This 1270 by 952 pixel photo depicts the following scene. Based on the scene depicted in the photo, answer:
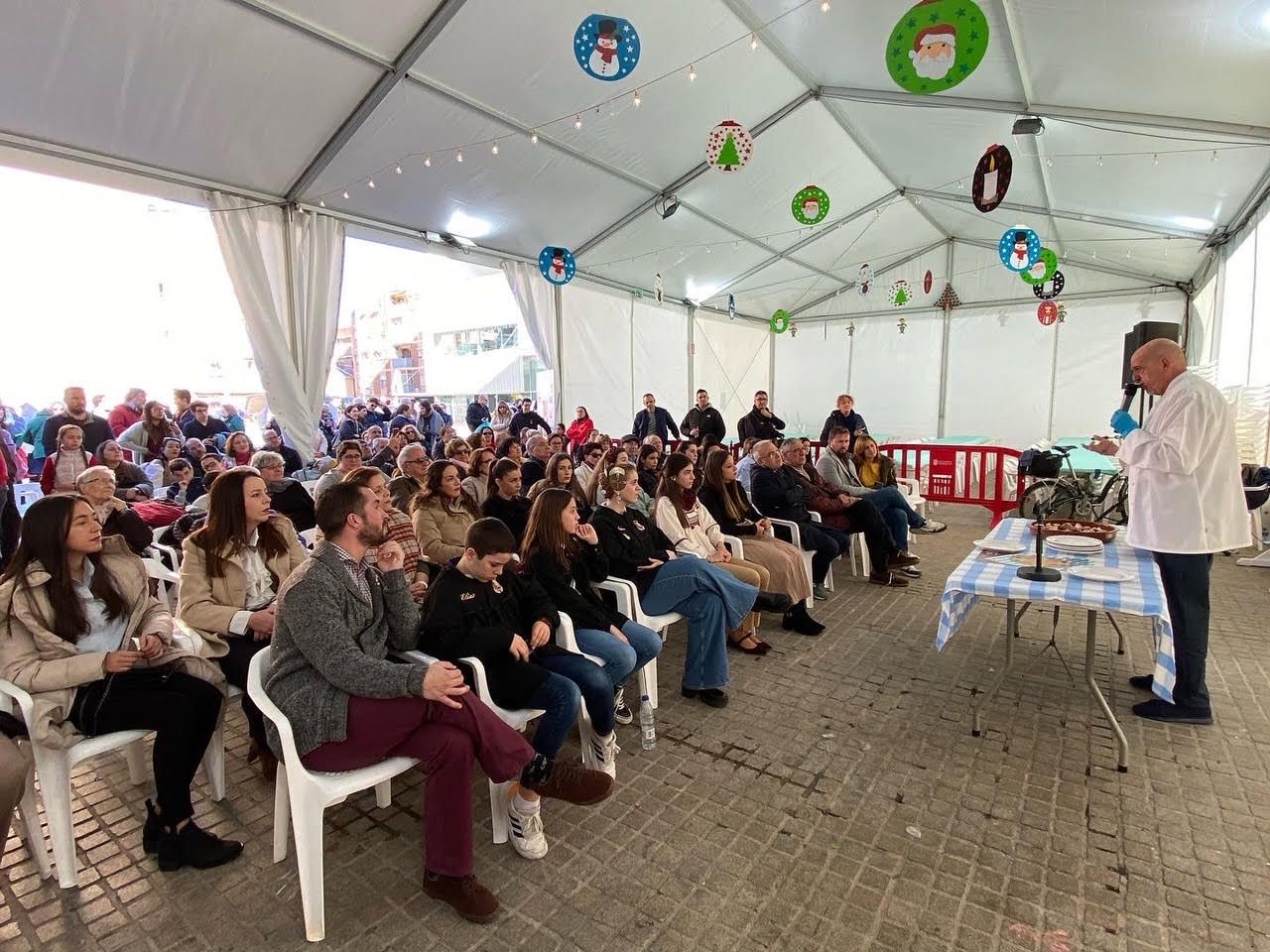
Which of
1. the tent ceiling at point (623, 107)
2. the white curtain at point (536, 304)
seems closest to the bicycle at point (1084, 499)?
the tent ceiling at point (623, 107)

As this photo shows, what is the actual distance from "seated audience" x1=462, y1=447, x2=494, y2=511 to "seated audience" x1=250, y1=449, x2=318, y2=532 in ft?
3.10

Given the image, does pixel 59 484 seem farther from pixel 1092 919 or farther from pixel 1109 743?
pixel 1109 743

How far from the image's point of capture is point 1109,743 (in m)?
2.60

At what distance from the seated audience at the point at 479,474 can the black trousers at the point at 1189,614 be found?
3.54 meters

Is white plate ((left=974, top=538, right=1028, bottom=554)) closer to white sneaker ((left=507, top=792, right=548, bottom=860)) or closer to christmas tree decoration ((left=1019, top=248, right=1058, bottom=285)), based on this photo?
white sneaker ((left=507, top=792, right=548, bottom=860))

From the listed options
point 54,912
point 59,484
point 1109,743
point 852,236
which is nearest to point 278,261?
point 59,484

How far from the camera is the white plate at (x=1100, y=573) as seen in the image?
247 cm

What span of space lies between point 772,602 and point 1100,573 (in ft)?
4.95

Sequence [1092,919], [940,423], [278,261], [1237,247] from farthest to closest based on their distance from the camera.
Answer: [940,423] < [1237,247] < [278,261] < [1092,919]

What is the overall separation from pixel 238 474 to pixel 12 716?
37.1 inches

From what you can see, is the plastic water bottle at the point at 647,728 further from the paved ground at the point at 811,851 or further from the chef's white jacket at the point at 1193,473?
the chef's white jacket at the point at 1193,473

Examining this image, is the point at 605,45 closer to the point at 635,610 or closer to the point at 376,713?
the point at 635,610

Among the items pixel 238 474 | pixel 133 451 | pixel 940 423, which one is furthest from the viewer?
pixel 940 423

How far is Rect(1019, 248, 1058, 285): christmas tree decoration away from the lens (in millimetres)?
7867
